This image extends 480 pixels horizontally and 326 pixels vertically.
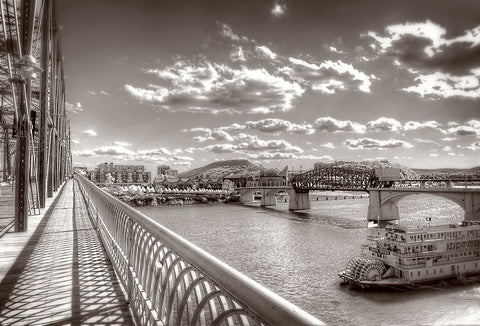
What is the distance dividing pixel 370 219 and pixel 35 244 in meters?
66.5

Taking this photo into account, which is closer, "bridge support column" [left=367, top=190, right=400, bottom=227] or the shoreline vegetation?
"bridge support column" [left=367, top=190, right=400, bottom=227]

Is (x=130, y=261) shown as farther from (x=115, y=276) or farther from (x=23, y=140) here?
(x=23, y=140)

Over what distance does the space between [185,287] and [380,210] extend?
235 ft

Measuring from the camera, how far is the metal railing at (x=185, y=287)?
1.40m

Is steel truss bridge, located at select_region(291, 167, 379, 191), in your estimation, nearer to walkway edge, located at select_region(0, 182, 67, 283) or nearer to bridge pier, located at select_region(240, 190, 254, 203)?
bridge pier, located at select_region(240, 190, 254, 203)

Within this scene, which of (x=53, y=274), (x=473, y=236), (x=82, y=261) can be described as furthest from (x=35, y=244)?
(x=473, y=236)

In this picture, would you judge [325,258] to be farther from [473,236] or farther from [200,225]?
[200,225]

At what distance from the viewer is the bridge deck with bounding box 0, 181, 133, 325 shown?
12.6 feet

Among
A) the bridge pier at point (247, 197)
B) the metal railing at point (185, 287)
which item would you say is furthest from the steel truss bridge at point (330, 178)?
the metal railing at point (185, 287)

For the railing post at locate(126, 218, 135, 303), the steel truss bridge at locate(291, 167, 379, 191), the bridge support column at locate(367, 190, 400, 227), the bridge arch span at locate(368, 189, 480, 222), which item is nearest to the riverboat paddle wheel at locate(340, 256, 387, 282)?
the railing post at locate(126, 218, 135, 303)

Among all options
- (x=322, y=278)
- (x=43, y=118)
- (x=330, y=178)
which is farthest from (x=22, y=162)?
(x=330, y=178)

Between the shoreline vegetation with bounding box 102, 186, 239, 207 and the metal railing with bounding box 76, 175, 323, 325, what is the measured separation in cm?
9994

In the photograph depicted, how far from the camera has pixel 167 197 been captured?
379ft

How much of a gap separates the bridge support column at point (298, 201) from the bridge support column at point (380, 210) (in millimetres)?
26061
